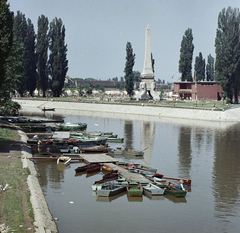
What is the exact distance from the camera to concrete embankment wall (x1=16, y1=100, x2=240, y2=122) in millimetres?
75375

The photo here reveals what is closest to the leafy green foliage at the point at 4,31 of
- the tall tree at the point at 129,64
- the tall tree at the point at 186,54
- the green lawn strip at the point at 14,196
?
the green lawn strip at the point at 14,196

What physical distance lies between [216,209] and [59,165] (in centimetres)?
1389

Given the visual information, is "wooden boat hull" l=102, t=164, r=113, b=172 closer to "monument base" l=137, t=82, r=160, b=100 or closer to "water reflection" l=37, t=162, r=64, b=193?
"water reflection" l=37, t=162, r=64, b=193

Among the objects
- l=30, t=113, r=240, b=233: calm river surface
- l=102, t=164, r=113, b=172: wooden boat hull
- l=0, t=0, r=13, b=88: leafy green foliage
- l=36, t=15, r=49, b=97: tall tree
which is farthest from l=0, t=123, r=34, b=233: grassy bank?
l=36, t=15, r=49, b=97: tall tree

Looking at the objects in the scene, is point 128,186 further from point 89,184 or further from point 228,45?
point 228,45

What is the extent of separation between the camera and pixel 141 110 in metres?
88.9

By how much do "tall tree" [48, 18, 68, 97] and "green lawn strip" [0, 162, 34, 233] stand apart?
8849 centimetres

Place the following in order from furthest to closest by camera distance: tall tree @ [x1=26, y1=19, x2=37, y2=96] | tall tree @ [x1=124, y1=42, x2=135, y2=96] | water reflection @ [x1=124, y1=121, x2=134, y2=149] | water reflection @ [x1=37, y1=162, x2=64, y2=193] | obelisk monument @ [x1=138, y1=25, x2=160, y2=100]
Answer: tall tree @ [x1=124, y1=42, x2=135, y2=96], tall tree @ [x1=26, y1=19, x2=37, y2=96], obelisk monument @ [x1=138, y1=25, x2=160, y2=100], water reflection @ [x1=124, y1=121, x2=134, y2=149], water reflection @ [x1=37, y1=162, x2=64, y2=193]

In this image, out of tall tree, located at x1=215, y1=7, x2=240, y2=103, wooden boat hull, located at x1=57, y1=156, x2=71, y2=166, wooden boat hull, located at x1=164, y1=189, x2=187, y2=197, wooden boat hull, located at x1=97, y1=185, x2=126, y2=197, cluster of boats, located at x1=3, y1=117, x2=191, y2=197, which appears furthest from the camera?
tall tree, located at x1=215, y1=7, x2=240, y2=103

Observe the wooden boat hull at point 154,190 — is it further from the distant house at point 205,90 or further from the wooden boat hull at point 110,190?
the distant house at point 205,90

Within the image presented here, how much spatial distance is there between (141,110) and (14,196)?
235ft

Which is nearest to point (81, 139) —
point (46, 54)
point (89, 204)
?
point (89, 204)

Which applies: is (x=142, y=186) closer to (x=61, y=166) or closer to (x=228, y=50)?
(x=61, y=166)

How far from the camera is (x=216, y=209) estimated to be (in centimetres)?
2061
